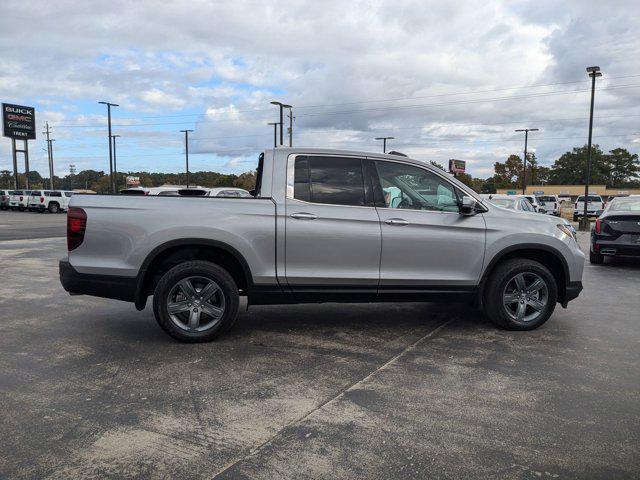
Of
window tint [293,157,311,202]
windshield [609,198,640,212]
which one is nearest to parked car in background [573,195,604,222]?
windshield [609,198,640,212]

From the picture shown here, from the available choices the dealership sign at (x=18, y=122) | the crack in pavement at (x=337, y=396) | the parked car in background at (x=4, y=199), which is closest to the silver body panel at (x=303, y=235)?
the crack in pavement at (x=337, y=396)

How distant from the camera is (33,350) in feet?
16.3

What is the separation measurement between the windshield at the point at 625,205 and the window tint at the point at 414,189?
714cm

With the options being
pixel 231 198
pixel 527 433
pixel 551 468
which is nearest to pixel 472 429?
pixel 527 433

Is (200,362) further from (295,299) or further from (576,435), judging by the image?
(576,435)

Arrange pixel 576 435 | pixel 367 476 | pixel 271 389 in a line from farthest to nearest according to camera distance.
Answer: pixel 271 389
pixel 576 435
pixel 367 476

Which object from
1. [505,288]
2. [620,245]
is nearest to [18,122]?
[620,245]

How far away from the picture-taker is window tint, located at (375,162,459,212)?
5398 mm

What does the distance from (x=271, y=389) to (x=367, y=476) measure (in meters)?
1.35

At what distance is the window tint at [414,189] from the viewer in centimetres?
540

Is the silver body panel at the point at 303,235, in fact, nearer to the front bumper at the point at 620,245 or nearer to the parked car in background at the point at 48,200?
the front bumper at the point at 620,245

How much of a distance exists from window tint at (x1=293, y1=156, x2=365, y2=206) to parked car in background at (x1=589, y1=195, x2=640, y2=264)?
7511 millimetres

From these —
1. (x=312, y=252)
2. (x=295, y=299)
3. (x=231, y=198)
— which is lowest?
(x=295, y=299)

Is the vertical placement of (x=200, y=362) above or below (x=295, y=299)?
below
